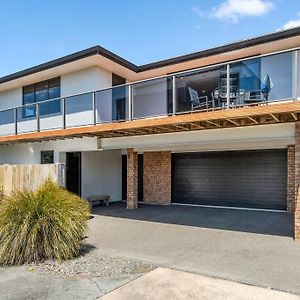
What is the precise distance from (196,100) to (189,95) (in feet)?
0.80

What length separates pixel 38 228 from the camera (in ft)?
22.0

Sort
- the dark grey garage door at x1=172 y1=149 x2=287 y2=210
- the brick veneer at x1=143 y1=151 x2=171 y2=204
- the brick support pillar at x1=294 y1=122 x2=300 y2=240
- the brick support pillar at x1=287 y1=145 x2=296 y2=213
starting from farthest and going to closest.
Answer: the brick veneer at x1=143 y1=151 x2=171 y2=204
the dark grey garage door at x1=172 y1=149 x2=287 y2=210
the brick support pillar at x1=287 y1=145 x2=296 y2=213
the brick support pillar at x1=294 y1=122 x2=300 y2=240

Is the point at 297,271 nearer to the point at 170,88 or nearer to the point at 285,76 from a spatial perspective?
the point at 285,76

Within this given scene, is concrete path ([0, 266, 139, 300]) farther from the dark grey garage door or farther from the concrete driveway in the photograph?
the dark grey garage door

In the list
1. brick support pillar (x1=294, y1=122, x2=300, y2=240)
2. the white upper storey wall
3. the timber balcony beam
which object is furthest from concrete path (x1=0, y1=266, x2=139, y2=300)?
the white upper storey wall

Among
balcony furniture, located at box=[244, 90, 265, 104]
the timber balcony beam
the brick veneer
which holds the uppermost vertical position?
balcony furniture, located at box=[244, 90, 265, 104]

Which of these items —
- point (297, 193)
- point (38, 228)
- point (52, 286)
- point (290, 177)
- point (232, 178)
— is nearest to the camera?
point (52, 286)

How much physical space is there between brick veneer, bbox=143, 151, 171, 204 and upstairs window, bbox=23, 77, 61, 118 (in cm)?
498

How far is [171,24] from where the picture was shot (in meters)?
12.8

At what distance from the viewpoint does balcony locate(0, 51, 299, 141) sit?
7.67 metres

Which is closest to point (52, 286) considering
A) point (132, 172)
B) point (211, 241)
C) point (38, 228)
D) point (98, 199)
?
point (38, 228)

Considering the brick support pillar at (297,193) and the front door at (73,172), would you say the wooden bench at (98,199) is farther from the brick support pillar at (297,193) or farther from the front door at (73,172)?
the brick support pillar at (297,193)

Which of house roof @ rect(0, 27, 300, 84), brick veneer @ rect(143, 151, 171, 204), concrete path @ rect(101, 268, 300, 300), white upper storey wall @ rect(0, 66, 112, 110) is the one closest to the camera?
concrete path @ rect(101, 268, 300, 300)

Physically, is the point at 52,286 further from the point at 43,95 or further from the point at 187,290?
the point at 43,95
